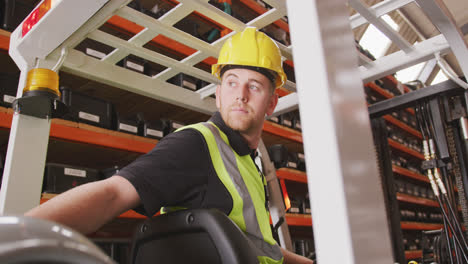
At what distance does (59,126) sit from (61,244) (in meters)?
1.92

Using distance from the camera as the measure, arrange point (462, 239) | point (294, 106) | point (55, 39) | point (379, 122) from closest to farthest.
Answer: point (55, 39) < point (462, 239) < point (294, 106) < point (379, 122)

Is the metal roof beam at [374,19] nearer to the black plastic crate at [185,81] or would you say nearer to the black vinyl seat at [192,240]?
the black vinyl seat at [192,240]

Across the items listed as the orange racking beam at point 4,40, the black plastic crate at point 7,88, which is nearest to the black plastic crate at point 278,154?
the black plastic crate at point 7,88

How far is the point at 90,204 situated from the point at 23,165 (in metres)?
0.63

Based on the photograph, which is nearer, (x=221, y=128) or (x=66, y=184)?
(x=221, y=128)

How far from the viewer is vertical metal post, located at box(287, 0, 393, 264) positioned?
1.57ft

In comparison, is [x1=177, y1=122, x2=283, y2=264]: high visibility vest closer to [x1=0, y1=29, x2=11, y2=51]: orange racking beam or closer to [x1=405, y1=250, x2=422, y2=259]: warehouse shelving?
[x1=0, y1=29, x2=11, y2=51]: orange racking beam

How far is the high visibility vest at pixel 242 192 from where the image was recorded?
4.22 ft

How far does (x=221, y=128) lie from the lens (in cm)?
153

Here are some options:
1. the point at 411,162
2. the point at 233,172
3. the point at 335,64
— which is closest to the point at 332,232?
→ the point at 335,64

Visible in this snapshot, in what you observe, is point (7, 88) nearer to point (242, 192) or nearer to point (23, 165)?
point (23, 165)

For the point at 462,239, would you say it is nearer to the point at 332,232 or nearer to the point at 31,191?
the point at 332,232

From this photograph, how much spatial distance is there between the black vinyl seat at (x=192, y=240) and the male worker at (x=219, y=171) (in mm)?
70

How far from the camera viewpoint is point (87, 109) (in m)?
2.26
